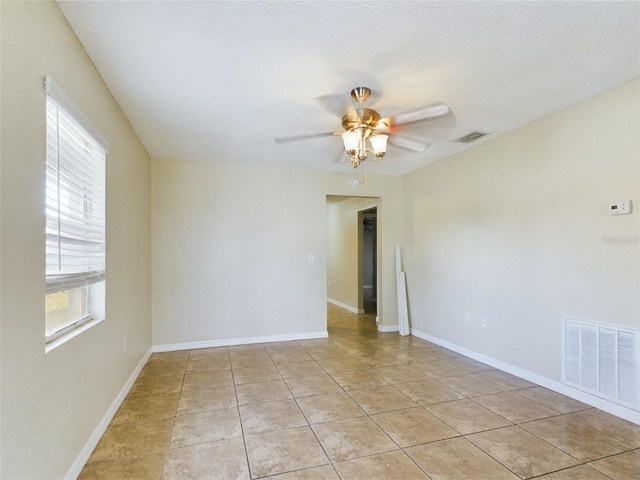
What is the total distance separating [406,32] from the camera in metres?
1.87

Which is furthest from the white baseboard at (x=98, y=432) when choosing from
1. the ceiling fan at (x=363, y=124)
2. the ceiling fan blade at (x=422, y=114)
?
the ceiling fan blade at (x=422, y=114)

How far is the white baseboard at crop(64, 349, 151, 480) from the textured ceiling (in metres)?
2.33

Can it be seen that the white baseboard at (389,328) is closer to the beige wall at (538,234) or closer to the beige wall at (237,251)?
the beige wall at (538,234)

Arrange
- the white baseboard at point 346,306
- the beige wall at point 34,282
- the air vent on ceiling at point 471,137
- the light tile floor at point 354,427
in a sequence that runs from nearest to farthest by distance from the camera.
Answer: the beige wall at point 34,282 < the light tile floor at point 354,427 < the air vent on ceiling at point 471,137 < the white baseboard at point 346,306

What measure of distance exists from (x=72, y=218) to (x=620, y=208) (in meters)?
3.63

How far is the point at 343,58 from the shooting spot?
2.10m

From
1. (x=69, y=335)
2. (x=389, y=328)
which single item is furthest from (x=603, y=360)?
(x=69, y=335)

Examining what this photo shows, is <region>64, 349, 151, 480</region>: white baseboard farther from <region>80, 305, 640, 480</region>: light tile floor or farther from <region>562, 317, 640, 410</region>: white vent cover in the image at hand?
<region>562, 317, 640, 410</region>: white vent cover

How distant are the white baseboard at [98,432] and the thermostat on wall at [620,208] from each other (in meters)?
3.84

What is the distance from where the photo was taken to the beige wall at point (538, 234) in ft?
8.23

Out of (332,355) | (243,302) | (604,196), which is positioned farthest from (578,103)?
(243,302)

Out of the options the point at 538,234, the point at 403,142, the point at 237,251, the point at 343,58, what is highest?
the point at 343,58

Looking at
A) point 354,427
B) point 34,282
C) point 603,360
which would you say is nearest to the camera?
point 34,282

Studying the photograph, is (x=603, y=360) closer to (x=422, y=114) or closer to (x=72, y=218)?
(x=422, y=114)
